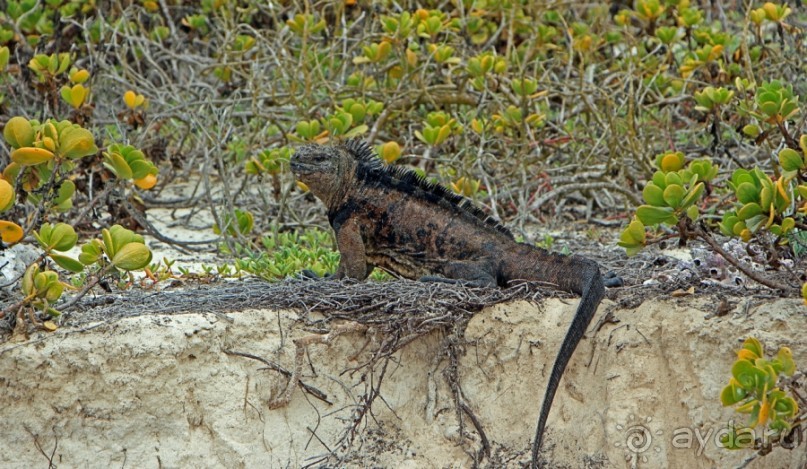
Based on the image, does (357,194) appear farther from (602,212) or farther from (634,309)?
(602,212)

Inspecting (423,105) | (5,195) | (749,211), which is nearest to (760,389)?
(749,211)

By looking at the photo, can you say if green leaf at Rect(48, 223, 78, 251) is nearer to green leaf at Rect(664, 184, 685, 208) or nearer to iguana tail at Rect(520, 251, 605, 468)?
iguana tail at Rect(520, 251, 605, 468)

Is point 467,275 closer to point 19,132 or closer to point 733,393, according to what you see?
point 733,393

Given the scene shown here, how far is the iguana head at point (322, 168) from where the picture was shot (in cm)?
516

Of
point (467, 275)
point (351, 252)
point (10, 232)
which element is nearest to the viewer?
point (10, 232)

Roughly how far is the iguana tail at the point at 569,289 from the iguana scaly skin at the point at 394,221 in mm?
266

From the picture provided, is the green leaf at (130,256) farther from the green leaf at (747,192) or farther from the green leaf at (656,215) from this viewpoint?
the green leaf at (747,192)

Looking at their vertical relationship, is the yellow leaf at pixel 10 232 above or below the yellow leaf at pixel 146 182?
above

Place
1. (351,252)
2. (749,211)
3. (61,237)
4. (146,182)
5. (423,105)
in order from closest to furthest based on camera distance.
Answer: (749,211)
(61,237)
(146,182)
(351,252)
(423,105)

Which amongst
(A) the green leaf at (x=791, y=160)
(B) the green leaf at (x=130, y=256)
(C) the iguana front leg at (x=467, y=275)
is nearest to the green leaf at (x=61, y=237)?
(B) the green leaf at (x=130, y=256)

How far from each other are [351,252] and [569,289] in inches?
43.8

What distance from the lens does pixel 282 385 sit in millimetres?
4434

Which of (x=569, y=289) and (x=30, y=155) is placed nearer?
(x=30, y=155)

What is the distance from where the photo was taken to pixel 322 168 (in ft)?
16.9
